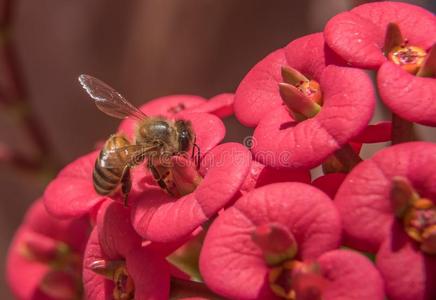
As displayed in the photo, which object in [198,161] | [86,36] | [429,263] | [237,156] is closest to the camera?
[429,263]

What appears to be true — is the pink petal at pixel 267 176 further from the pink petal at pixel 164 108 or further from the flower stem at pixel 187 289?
the pink petal at pixel 164 108

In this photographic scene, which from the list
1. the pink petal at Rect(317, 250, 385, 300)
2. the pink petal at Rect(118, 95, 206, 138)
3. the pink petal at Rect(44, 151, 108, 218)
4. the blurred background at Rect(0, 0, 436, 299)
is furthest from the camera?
the blurred background at Rect(0, 0, 436, 299)

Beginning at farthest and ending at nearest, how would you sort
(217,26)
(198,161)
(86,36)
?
(86,36) → (217,26) → (198,161)

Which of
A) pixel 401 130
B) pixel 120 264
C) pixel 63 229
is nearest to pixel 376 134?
pixel 401 130

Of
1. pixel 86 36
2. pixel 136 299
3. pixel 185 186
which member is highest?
pixel 185 186

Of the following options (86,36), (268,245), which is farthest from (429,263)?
(86,36)

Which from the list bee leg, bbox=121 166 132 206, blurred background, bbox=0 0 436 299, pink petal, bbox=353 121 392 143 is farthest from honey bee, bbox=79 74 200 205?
blurred background, bbox=0 0 436 299

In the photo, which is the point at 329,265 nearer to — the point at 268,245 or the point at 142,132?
the point at 268,245

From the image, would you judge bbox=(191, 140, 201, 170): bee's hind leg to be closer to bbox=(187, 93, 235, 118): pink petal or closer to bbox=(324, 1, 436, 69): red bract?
bbox=(187, 93, 235, 118): pink petal
